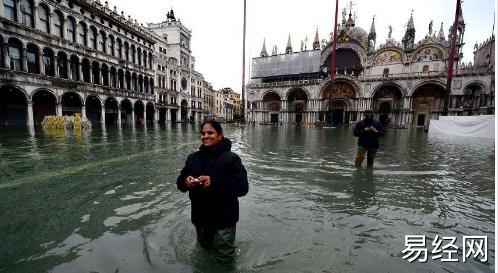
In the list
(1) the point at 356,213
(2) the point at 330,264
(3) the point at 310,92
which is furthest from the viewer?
(3) the point at 310,92

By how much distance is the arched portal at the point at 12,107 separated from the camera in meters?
23.4

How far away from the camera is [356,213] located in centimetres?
404

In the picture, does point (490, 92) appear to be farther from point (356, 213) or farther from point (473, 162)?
point (356, 213)

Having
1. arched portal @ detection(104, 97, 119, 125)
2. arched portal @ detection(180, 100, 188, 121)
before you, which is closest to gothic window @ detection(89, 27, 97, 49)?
arched portal @ detection(104, 97, 119, 125)

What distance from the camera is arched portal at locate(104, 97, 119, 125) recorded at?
114 feet

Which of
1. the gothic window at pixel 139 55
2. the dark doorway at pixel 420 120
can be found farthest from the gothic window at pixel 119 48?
the dark doorway at pixel 420 120

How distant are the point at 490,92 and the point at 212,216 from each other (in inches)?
1981

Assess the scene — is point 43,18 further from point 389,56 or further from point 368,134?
point 389,56

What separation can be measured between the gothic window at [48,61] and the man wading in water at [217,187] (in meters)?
30.8

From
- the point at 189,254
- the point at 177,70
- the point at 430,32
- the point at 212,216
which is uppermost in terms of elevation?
the point at 430,32

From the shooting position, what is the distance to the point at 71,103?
2980cm

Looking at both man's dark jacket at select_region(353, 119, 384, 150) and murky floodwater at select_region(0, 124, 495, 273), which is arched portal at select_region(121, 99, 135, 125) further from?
man's dark jacket at select_region(353, 119, 384, 150)

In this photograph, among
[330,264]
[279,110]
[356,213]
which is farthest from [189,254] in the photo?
[279,110]

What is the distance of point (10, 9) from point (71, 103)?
1062 cm
